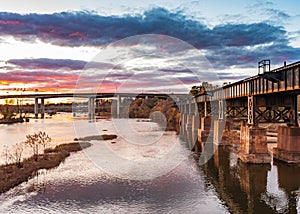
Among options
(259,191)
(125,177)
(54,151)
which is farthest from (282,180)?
(54,151)

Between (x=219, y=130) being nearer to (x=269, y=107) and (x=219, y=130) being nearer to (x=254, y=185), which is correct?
(x=269, y=107)

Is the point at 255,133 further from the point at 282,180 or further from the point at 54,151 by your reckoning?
the point at 54,151

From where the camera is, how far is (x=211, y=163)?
40.2m

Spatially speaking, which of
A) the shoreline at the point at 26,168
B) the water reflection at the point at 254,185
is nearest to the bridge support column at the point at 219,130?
the water reflection at the point at 254,185

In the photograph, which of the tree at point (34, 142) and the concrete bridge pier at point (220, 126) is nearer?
the tree at point (34, 142)

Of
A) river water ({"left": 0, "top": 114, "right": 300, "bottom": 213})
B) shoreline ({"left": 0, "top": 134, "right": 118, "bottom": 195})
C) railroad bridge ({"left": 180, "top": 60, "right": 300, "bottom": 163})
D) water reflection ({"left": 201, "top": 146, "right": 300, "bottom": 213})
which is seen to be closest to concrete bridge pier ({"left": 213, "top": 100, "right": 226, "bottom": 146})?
railroad bridge ({"left": 180, "top": 60, "right": 300, "bottom": 163})

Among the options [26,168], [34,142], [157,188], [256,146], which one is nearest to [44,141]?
[34,142]

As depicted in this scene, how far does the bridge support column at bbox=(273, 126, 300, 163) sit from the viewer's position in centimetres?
3603

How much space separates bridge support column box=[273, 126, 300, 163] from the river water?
1434 mm

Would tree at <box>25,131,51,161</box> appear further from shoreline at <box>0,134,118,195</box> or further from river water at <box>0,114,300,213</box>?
river water at <box>0,114,300,213</box>

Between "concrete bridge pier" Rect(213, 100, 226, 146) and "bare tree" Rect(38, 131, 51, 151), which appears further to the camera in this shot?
"concrete bridge pier" Rect(213, 100, 226, 146)

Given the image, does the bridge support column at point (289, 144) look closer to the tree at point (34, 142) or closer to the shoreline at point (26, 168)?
the shoreline at point (26, 168)

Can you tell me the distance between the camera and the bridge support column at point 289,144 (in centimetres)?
3603

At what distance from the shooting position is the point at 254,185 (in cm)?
2897
